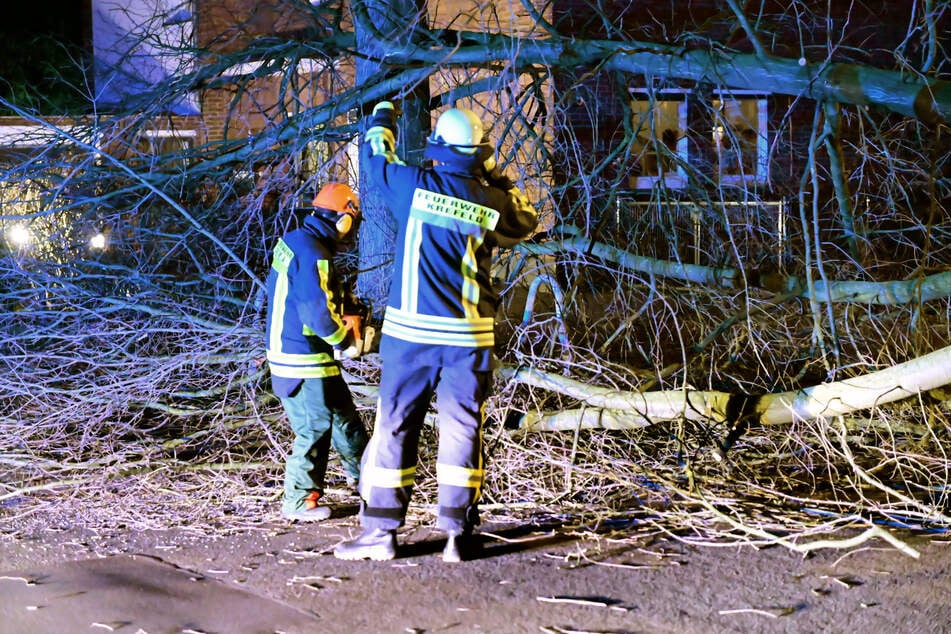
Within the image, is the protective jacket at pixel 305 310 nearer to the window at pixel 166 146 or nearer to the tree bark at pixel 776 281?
the tree bark at pixel 776 281

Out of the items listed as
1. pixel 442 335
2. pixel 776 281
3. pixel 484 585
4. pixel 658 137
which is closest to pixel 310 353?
pixel 442 335

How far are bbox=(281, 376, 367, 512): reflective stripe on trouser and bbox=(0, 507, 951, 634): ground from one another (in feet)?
1.16

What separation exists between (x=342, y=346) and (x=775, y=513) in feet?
7.53

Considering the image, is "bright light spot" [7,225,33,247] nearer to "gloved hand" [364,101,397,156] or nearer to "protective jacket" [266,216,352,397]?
"protective jacket" [266,216,352,397]

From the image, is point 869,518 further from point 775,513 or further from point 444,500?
point 444,500

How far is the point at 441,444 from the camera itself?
4.32m

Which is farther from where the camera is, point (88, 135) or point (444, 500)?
point (88, 135)

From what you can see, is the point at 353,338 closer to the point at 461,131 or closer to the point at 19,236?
the point at 461,131

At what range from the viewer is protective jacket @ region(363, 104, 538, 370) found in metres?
4.24

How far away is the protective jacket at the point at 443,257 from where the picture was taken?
4.24 metres

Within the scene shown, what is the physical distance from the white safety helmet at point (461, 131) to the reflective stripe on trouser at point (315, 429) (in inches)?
58.0

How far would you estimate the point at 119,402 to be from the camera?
5957 millimetres

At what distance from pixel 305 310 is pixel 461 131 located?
1251 millimetres

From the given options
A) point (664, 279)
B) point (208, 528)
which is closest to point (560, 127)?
point (664, 279)
